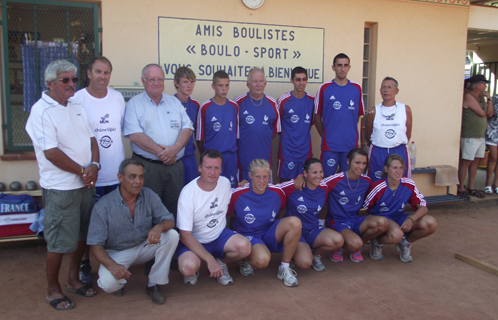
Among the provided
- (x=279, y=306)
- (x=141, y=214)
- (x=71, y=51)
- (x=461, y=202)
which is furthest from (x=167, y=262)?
(x=461, y=202)

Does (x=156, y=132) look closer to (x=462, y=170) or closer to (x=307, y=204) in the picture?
(x=307, y=204)

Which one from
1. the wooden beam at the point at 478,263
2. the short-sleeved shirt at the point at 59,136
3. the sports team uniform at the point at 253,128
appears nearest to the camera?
the short-sleeved shirt at the point at 59,136

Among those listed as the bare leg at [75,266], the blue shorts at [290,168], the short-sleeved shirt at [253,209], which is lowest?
the bare leg at [75,266]

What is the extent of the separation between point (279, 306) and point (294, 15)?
380 centimetres

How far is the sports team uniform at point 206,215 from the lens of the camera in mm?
3375

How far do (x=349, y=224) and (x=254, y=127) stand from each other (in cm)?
148

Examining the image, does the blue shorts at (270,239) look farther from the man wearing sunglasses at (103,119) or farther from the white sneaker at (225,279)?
the man wearing sunglasses at (103,119)

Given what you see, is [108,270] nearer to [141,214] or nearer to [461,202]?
[141,214]

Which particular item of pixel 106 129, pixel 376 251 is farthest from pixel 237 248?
pixel 376 251

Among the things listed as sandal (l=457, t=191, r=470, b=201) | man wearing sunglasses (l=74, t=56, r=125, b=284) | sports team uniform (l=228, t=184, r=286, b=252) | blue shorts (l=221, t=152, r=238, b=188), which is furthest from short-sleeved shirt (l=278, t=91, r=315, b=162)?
sandal (l=457, t=191, r=470, b=201)

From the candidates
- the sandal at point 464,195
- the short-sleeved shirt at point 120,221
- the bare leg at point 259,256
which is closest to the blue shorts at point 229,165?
the bare leg at point 259,256

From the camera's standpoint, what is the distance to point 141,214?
3.24 m

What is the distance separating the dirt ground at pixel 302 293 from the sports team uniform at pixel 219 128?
4.03 feet

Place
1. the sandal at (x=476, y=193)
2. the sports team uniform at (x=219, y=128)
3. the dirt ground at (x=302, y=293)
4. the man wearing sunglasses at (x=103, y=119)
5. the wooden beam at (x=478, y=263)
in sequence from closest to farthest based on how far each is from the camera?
the dirt ground at (x=302, y=293)
the man wearing sunglasses at (x=103, y=119)
the wooden beam at (x=478, y=263)
the sports team uniform at (x=219, y=128)
the sandal at (x=476, y=193)
